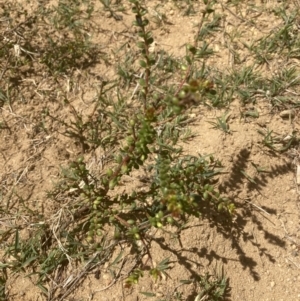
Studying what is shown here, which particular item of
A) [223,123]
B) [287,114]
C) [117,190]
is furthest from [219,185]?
[287,114]

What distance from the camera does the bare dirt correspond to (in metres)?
2.52

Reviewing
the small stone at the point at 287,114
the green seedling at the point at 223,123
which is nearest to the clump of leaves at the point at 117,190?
the green seedling at the point at 223,123

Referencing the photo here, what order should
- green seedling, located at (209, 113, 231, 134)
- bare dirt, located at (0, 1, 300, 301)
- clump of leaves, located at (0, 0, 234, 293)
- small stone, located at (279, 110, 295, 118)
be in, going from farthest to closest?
1. small stone, located at (279, 110, 295, 118)
2. green seedling, located at (209, 113, 231, 134)
3. bare dirt, located at (0, 1, 300, 301)
4. clump of leaves, located at (0, 0, 234, 293)

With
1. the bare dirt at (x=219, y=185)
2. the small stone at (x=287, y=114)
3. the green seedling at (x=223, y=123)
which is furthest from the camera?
the small stone at (x=287, y=114)

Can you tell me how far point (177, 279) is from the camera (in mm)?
2502

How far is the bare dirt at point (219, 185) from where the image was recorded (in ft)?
8.26

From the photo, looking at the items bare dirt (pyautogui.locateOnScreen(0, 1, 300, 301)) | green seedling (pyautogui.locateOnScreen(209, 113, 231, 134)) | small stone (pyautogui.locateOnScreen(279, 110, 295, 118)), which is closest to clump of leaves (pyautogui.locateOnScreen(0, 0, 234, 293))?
bare dirt (pyautogui.locateOnScreen(0, 1, 300, 301))

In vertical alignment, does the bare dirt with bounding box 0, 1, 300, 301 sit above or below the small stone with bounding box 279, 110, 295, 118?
below

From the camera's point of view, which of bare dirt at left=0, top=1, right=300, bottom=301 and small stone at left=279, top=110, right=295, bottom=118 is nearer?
bare dirt at left=0, top=1, right=300, bottom=301

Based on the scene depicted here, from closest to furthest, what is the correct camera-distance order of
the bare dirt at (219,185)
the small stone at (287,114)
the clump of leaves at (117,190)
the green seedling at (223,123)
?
the clump of leaves at (117,190), the bare dirt at (219,185), the green seedling at (223,123), the small stone at (287,114)

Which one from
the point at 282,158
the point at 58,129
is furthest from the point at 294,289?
the point at 58,129

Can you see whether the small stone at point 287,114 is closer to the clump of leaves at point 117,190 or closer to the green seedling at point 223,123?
the green seedling at point 223,123

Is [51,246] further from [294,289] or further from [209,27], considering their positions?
[209,27]

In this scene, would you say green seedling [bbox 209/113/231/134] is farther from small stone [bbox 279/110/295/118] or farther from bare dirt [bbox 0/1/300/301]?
small stone [bbox 279/110/295/118]
